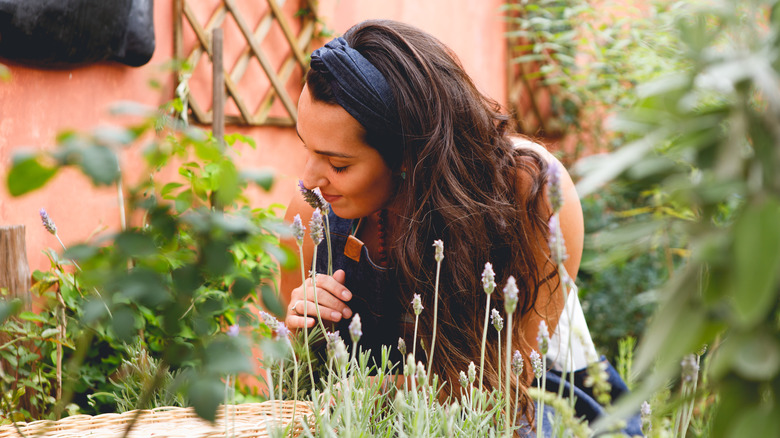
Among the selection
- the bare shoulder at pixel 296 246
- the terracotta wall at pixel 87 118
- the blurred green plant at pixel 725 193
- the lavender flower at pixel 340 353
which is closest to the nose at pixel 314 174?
the terracotta wall at pixel 87 118

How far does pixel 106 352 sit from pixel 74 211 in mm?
549

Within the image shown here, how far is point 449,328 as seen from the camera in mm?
1345

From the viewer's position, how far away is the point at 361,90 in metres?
1.42

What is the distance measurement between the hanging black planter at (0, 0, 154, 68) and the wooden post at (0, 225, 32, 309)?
1.80ft

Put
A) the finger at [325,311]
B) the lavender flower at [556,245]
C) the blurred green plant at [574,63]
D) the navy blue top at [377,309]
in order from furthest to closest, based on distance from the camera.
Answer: the blurred green plant at [574,63]
the navy blue top at [377,309]
the finger at [325,311]
the lavender flower at [556,245]

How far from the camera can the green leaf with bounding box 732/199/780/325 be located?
36 cm

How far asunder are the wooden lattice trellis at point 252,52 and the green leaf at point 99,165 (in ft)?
7.25

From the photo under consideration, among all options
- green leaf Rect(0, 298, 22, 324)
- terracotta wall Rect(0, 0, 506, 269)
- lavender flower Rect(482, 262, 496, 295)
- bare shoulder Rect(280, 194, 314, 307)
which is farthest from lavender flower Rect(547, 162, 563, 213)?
bare shoulder Rect(280, 194, 314, 307)

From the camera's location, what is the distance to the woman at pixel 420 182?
1.38 meters

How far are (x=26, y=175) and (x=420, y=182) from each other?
3.48 feet

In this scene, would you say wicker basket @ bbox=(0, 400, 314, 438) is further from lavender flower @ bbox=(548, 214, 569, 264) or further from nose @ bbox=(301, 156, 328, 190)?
nose @ bbox=(301, 156, 328, 190)

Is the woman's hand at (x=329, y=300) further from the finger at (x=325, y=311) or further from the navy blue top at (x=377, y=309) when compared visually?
the navy blue top at (x=377, y=309)

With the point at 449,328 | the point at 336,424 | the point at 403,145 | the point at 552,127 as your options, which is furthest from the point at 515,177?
the point at 552,127

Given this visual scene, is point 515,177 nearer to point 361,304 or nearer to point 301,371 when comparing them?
point 361,304
